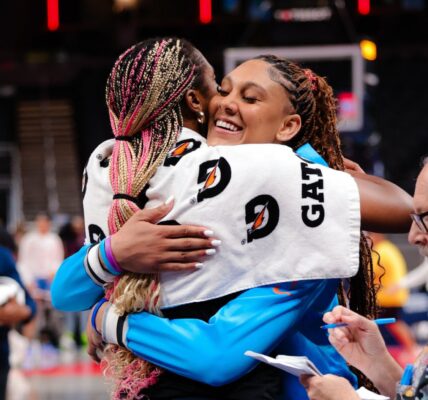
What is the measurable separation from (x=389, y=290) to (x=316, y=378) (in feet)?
26.2

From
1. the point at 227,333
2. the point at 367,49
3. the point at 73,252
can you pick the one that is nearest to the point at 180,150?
the point at 227,333

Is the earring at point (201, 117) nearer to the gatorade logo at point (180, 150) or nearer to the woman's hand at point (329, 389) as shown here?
the gatorade logo at point (180, 150)

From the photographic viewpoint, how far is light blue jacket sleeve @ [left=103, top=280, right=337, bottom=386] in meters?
2.26

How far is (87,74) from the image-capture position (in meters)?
20.3

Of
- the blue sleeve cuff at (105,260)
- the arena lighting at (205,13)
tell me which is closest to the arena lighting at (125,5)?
the arena lighting at (205,13)

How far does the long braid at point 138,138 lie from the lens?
2369mm

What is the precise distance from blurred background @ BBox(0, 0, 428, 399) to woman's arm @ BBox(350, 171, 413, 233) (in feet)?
46.4

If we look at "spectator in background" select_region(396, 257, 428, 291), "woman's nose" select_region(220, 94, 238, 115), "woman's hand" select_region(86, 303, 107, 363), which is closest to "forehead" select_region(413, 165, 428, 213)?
"woman's nose" select_region(220, 94, 238, 115)

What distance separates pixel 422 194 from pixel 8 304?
2708 millimetres

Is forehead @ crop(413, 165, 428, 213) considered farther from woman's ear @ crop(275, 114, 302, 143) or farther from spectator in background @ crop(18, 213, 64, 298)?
spectator in background @ crop(18, 213, 64, 298)

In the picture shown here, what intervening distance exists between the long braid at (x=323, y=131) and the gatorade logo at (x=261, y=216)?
1.09 ft

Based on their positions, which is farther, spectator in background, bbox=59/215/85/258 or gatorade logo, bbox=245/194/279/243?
spectator in background, bbox=59/215/85/258

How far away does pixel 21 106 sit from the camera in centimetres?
2133

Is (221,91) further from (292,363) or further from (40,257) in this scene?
(40,257)
